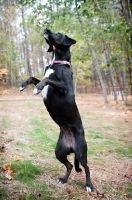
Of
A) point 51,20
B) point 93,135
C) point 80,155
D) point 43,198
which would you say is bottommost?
point 93,135

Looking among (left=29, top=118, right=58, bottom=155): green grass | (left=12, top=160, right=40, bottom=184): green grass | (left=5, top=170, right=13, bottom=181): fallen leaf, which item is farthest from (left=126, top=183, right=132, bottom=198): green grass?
(left=29, top=118, right=58, bottom=155): green grass

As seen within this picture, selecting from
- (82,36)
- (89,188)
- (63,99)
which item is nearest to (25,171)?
(89,188)

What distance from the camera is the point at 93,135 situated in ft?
21.4

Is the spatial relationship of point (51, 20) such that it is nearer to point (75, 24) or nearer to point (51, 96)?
point (75, 24)

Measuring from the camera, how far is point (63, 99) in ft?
9.87

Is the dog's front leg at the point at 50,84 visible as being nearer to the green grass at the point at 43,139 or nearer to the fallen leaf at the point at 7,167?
the fallen leaf at the point at 7,167

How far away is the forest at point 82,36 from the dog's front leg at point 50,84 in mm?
1615

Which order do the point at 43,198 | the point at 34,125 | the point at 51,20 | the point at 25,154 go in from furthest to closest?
the point at 51,20 < the point at 34,125 < the point at 25,154 < the point at 43,198

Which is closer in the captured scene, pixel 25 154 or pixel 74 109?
pixel 74 109

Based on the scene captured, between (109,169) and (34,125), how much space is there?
3754mm

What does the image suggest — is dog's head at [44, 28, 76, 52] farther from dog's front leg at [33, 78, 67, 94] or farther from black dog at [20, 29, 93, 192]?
dog's front leg at [33, 78, 67, 94]

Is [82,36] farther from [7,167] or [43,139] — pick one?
[7,167]

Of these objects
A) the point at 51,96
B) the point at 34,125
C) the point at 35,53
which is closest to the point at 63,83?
the point at 51,96

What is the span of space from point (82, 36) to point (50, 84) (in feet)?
37.8
